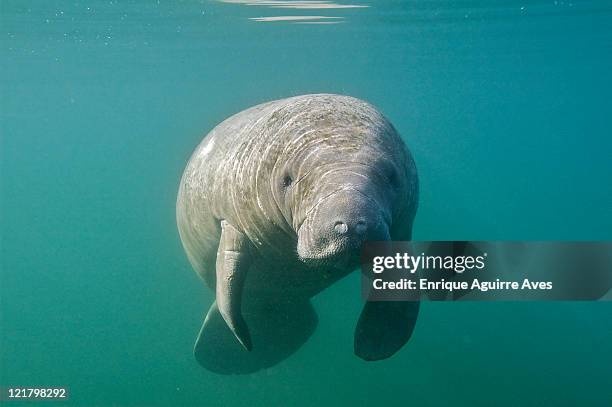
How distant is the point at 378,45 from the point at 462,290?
63.5 feet

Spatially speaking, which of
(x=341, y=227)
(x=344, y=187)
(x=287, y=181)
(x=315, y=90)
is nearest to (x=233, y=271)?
(x=287, y=181)

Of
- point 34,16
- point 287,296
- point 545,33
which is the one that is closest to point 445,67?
point 545,33

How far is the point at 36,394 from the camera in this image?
5551mm

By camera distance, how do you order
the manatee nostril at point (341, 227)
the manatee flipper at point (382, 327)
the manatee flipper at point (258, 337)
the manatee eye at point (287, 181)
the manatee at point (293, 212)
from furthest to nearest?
the manatee flipper at point (258, 337) < the manatee flipper at point (382, 327) < the manatee eye at point (287, 181) < the manatee at point (293, 212) < the manatee nostril at point (341, 227)

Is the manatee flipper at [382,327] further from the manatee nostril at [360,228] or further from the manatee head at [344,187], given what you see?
the manatee nostril at [360,228]

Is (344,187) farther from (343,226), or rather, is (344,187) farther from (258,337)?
(258,337)

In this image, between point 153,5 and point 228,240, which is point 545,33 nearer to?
point 153,5

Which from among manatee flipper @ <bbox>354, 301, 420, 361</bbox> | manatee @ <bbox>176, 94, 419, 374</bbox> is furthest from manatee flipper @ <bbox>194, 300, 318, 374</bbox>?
manatee flipper @ <bbox>354, 301, 420, 361</bbox>

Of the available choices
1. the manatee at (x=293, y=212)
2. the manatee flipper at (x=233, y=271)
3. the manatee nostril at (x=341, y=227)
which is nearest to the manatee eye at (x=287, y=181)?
the manatee at (x=293, y=212)

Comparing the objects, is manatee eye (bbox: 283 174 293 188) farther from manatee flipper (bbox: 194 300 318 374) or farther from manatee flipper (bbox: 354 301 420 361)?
manatee flipper (bbox: 194 300 318 374)

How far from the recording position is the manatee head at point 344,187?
134 inches

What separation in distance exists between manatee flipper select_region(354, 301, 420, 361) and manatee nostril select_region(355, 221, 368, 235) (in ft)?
5.98

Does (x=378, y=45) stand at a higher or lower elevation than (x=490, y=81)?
lower

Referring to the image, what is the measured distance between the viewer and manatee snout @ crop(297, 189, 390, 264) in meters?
3.34
